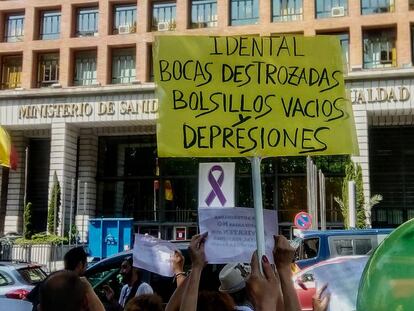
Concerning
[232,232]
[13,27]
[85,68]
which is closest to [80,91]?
[85,68]

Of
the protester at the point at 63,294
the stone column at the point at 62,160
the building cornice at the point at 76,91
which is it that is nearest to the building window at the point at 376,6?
the building cornice at the point at 76,91

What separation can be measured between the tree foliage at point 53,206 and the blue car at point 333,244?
64.0 ft

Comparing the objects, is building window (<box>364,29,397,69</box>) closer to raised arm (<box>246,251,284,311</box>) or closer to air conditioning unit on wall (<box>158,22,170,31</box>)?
air conditioning unit on wall (<box>158,22,170,31</box>)

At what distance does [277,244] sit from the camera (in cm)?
308

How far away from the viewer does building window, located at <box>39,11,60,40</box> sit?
33.0 meters

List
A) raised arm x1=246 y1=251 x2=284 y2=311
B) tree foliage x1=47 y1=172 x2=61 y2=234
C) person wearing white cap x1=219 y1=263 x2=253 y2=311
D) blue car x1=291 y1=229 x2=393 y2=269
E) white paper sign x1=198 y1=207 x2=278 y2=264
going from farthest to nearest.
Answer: tree foliage x1=47 y1=172 x2=61 y2=234, blue car x1=291 y1=229 x2=393 y2=269, person wearing white cap x1=219 y1=263 x2=253 y2=311, white paper sign x1=198 y1=207 x2=278 y2=264, raised arm x1=246 y1=251 x2=284 y2=311

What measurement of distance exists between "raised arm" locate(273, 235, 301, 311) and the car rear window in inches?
300

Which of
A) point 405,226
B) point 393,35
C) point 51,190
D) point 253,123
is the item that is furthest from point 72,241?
point 405,226

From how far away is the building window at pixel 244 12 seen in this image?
30375 millimetres

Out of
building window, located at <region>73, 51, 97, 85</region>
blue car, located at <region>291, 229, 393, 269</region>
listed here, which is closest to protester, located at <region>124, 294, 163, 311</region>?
blue car, located at <region>291, 229, 393, 269</region>

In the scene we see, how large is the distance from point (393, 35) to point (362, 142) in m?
5.67

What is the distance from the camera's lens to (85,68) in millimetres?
32344

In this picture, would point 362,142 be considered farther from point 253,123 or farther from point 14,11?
point 253,123

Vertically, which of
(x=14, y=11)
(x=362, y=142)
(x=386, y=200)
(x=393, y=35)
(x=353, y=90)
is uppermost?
(x=14, y=11)
